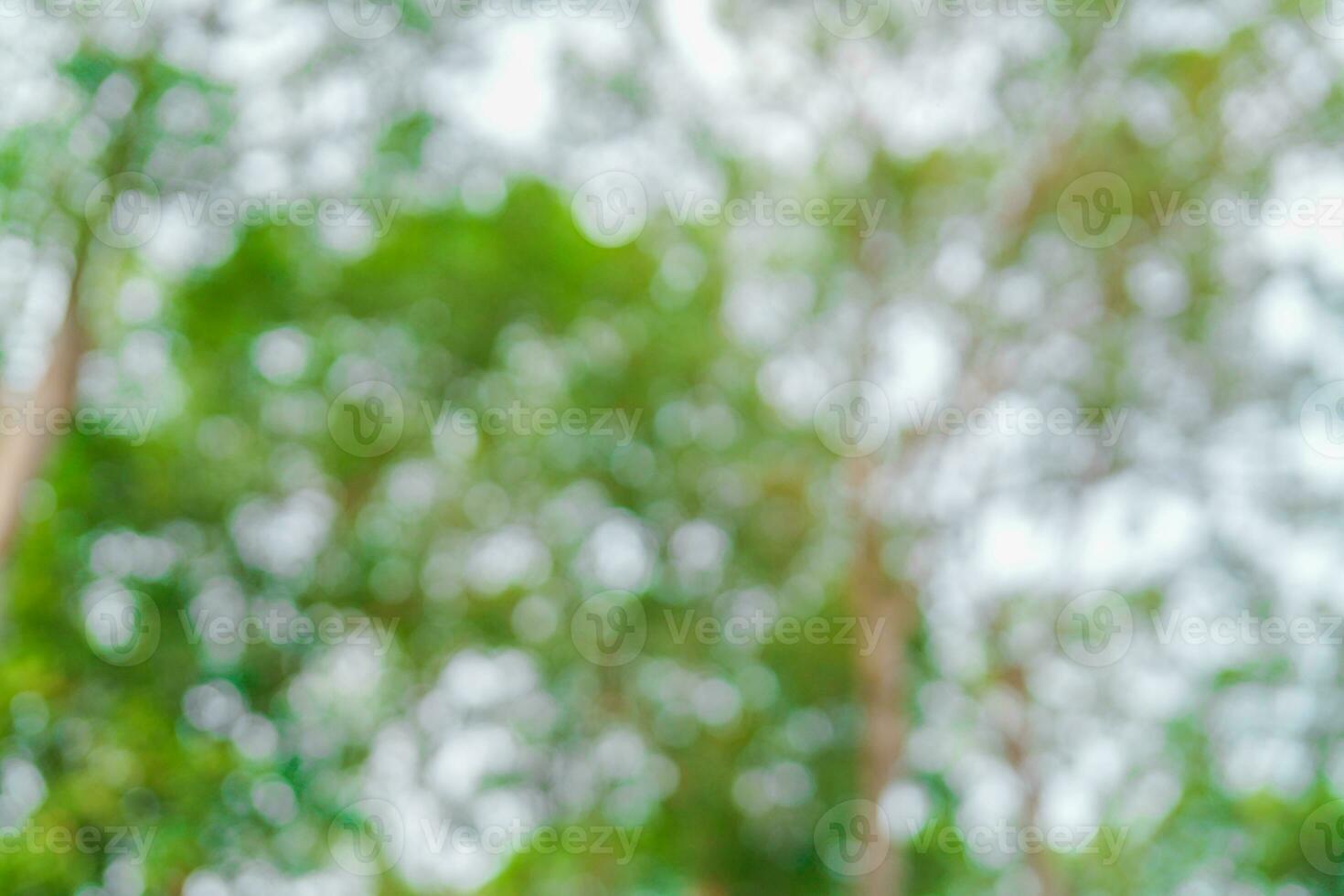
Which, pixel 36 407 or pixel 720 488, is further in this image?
pixel 720 488

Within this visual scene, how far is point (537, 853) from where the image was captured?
40.9 feet

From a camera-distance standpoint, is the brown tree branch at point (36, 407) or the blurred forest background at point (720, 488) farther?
the blurred forest background at point (720, 488)

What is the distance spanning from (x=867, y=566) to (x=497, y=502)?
155 inches

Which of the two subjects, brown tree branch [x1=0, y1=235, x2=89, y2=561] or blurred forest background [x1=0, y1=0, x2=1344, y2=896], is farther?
blurred forest background [x1=0, y1=0, x2=1344, y2=896]

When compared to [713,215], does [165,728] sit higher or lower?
lower

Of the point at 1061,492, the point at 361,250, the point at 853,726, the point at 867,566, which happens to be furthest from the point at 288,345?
the point at 1061,492

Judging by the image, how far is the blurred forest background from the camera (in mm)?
9977

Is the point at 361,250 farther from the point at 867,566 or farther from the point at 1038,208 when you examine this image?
the point at 1038,208

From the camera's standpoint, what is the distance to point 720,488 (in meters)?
12.4

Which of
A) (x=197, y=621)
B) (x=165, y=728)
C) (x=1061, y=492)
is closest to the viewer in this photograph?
(x=165, y=728)

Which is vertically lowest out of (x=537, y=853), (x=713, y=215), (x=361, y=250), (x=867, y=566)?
(x=537, y=853)

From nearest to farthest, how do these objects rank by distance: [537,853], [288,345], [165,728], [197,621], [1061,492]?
1. [165,728]
2. [197,621]
3. [288,345]
4. [1061,492]
5. [537,853]

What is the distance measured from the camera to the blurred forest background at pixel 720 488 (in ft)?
32.7

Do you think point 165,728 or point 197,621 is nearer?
point 165,728
